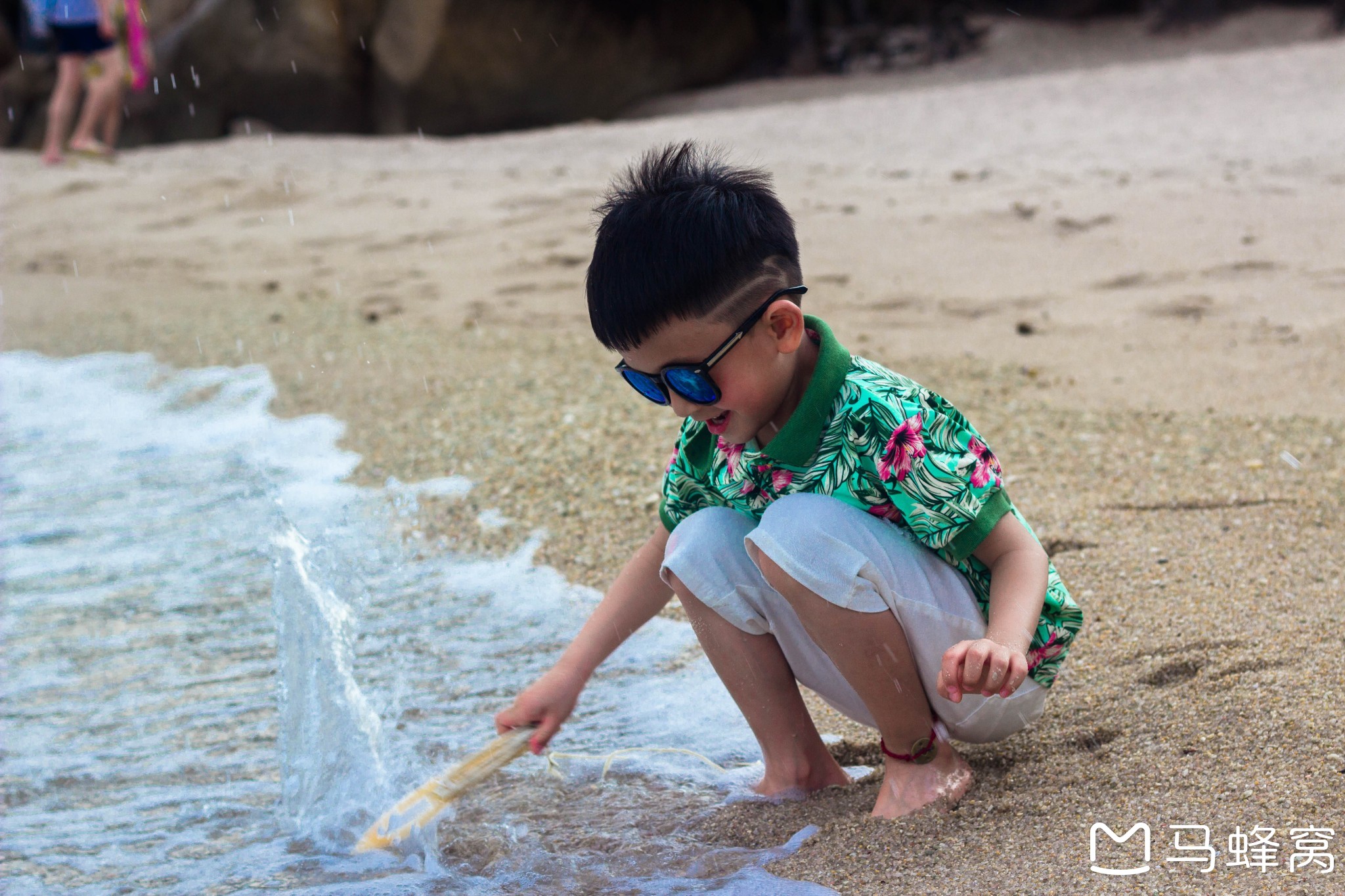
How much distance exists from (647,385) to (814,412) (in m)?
0.21

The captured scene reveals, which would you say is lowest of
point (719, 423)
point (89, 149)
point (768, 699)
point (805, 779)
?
point (805, 779)

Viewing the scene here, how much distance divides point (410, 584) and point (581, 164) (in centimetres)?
482

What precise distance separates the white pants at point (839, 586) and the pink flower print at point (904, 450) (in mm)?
65

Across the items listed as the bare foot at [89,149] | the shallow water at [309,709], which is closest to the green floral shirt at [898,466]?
the shallow water at [309,709]

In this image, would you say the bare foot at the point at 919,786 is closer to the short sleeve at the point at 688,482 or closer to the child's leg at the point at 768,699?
the child's leg at the point at 768,699

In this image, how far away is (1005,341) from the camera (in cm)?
377

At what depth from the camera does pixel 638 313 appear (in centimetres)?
152

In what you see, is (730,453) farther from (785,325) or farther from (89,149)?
(89,149)

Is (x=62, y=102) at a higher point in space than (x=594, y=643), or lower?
higher

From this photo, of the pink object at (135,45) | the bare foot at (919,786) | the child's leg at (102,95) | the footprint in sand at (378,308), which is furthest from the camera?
the child's leg at (102,95)

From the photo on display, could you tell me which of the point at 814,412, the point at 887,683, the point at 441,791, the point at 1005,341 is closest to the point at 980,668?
the point at 887,683

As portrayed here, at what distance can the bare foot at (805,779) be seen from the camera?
1.76 meters

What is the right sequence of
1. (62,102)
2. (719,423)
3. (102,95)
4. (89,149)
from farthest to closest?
(89,149) → (102,95) → (62,102) → (719,423)

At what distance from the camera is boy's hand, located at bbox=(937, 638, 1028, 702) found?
137 centimetres
